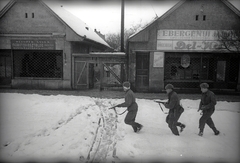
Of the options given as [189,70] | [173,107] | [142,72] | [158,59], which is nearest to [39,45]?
[142,72]

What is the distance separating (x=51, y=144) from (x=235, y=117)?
7.72 metres

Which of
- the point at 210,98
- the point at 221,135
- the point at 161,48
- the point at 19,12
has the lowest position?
the point at 221,135

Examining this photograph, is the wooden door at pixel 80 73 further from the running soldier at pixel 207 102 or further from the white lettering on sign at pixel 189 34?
the running soldier at pixel 207 102

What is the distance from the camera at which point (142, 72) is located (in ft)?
46.5

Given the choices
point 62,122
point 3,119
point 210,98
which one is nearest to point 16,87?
point 3,119

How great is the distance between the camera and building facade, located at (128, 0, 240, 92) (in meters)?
13.5

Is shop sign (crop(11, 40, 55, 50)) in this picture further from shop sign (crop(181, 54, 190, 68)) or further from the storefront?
shop sign (crop(181, 54, 190, 68))

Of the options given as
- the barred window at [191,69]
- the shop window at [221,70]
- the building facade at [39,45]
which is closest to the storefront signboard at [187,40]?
the barred window at [191,69]

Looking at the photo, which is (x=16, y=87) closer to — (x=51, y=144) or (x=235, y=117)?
(x=51, y=144)

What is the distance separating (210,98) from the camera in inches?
225

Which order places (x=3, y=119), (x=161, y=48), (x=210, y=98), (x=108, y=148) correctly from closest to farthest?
(x=108, y=148)
(x=210, y=98)
(x=3, y=119)
(x=161, y=48)

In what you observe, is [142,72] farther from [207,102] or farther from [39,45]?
[207,102]

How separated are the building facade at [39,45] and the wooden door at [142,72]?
12.9 feet

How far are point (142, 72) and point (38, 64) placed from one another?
817cm
